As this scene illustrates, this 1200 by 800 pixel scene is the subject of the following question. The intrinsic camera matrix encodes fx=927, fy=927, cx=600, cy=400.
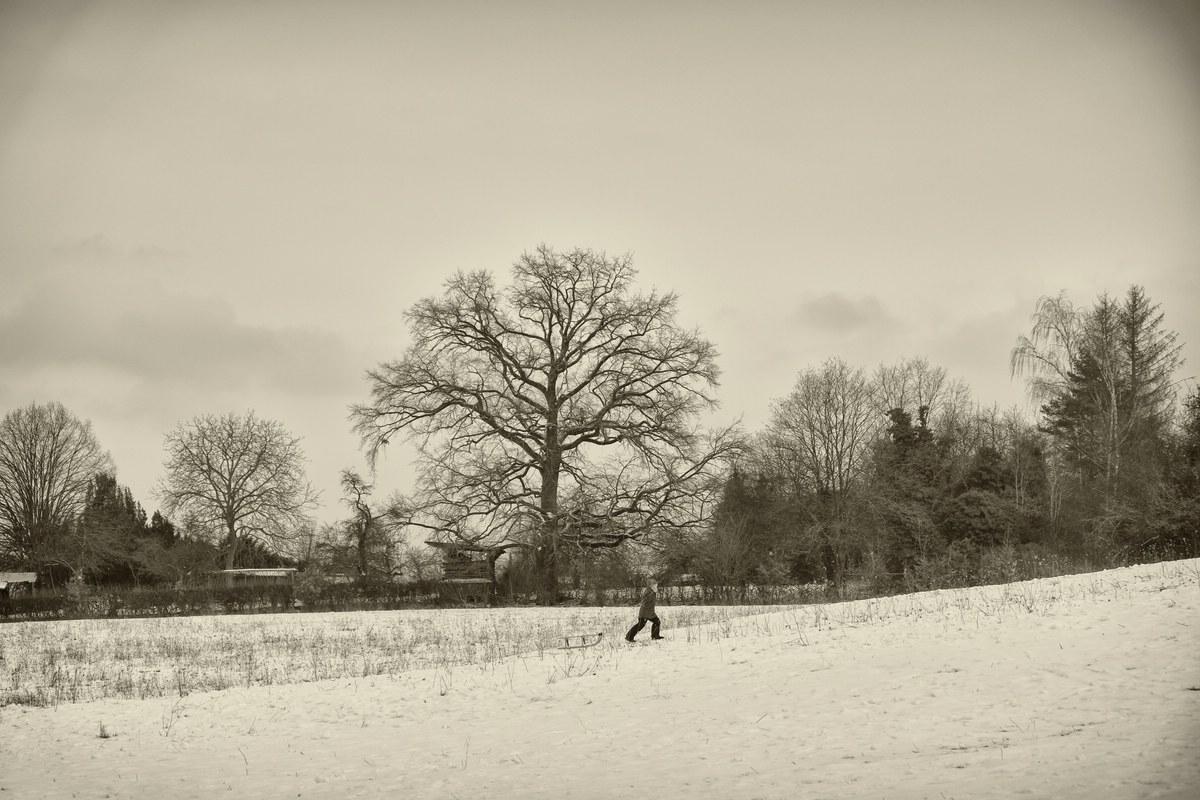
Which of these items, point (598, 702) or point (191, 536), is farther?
point (191, 536)

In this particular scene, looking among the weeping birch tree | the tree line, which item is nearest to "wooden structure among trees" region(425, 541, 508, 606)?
the tree line

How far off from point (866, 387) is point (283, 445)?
4055cm

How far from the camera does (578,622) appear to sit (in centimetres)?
2808

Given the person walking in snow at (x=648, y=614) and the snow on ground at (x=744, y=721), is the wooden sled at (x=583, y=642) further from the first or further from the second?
the snow on ground at (x=744, y=721)

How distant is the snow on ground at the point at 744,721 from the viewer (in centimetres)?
1004

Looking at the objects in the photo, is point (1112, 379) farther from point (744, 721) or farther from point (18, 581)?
point (18, 581)

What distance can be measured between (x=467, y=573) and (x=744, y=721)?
2927 centimetres

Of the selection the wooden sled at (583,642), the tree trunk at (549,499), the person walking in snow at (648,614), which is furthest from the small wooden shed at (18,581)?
the person walking in snow at (648,614)

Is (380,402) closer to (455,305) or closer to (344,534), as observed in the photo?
(455,305)

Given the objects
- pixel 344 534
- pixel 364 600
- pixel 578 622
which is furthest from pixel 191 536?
pixel 578 622

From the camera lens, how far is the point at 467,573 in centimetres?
4106

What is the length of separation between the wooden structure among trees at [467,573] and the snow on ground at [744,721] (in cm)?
2111

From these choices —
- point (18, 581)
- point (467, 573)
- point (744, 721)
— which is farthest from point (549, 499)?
point (18, 581)

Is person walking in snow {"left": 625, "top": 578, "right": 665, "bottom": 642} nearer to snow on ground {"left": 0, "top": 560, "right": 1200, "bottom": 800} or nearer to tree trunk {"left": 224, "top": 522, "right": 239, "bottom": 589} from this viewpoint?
snow on ground {"left": 0, "top": 560, "right": 1200, "bottom": 800}
